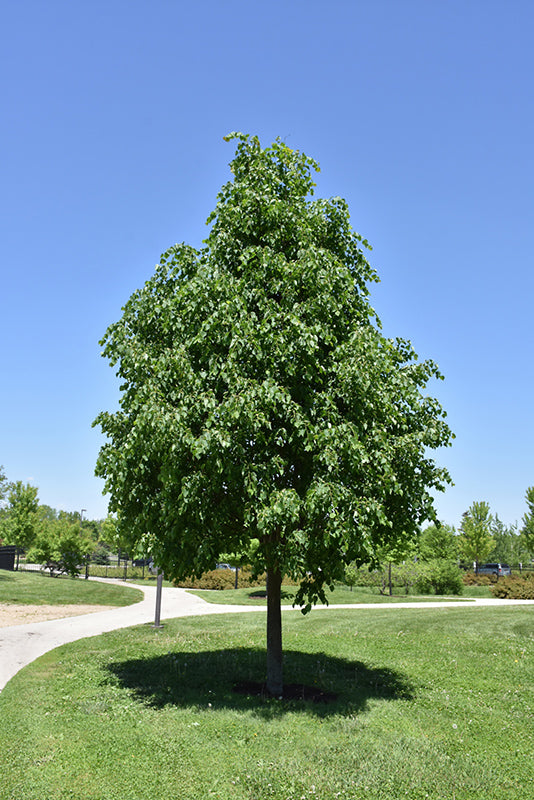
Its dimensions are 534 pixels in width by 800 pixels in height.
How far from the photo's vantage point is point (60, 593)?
81.3 ft

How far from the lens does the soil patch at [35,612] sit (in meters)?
17.1

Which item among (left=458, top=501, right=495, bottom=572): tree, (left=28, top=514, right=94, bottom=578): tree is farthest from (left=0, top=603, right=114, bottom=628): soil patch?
(left=458, top=501, right=495, bottom=572): tree

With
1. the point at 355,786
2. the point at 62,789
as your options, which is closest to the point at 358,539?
the point at 355,786

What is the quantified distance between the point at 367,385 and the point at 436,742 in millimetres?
4312

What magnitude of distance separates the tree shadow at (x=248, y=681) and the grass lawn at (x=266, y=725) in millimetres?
38

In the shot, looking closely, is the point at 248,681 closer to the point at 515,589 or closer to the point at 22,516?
the point at 515,589

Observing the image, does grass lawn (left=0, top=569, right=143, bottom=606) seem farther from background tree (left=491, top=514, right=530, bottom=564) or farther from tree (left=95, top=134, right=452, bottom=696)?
background tree (left=491, top=514, right=530, bottom=564)

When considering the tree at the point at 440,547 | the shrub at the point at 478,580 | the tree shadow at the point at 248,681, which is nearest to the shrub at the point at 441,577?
the tree at the point at 440,547

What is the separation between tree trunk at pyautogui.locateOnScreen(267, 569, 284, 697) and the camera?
9062mm

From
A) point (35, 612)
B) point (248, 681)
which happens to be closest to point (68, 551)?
point (35, 612)

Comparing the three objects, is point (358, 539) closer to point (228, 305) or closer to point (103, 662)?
point (228, 305)

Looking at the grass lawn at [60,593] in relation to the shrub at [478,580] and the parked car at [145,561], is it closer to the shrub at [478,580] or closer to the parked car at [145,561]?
the parked car at [145,561]

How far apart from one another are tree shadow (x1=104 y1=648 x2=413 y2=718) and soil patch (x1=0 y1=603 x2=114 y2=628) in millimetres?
7004

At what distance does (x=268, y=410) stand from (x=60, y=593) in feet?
66.5
